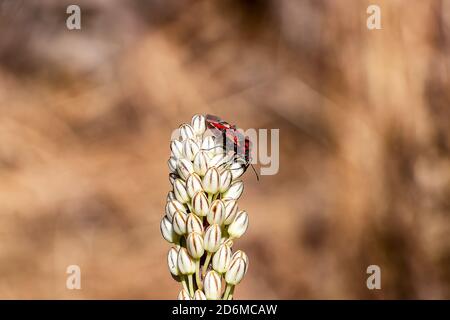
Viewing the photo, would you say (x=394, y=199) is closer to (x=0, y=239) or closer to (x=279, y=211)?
(x=279, y=211)

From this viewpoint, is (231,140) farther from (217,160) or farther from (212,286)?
(212,286)

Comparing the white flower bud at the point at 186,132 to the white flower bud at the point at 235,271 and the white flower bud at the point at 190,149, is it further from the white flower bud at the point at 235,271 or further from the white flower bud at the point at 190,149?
the white flower bud at the point at 235,271

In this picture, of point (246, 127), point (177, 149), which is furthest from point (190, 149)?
point (246, 127)

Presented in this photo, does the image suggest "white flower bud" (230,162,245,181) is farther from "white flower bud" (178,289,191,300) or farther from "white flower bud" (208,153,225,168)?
"white flower bud" (178,289,191,300)

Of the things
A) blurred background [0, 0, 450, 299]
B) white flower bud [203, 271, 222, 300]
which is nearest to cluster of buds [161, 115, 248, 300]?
white flower bud [203, 271, 222, 300]

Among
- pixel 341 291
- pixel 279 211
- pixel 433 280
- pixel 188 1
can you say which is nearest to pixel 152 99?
pixel 188 1

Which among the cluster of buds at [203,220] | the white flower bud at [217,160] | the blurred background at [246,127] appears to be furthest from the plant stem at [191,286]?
the blurred background at [246,127]
